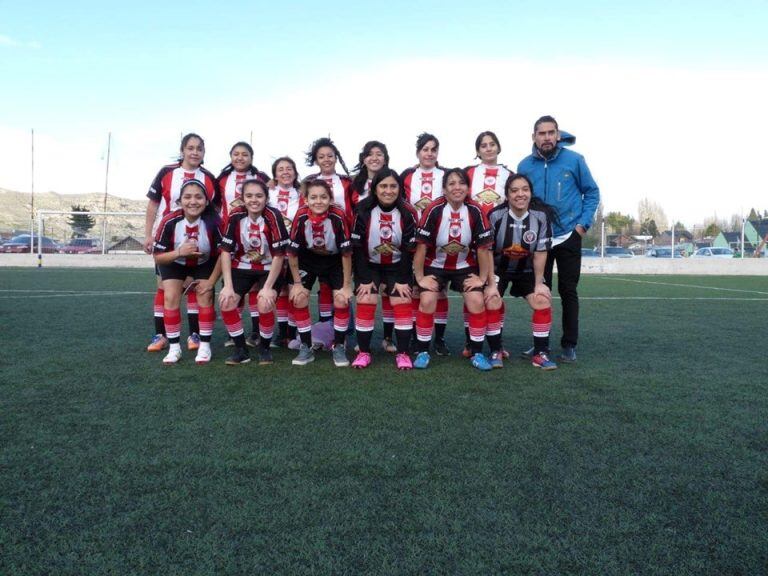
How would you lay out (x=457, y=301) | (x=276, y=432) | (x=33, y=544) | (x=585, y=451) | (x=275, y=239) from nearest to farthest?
(x=33, y=544)
(x=585, y=451)
(x=276, y=432)
(x=275, y=239)
(x=457, y=301)

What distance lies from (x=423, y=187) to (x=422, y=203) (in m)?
0.13

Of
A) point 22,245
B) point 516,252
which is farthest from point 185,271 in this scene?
point 22,245

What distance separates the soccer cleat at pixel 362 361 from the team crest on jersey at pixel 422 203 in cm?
126

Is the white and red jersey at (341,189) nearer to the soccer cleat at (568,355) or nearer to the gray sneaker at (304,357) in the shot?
the gray sneaker at (304,357)

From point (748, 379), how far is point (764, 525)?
2212 millimetres

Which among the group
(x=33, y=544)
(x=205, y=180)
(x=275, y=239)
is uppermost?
(x=205, y=180)

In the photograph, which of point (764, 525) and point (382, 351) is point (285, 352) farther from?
point (764, 525)

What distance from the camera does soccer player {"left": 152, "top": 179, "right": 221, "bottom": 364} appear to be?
4.38 metres

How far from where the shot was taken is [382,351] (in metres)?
4.89

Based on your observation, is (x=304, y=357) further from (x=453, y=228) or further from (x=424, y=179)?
(x=424, y=179)

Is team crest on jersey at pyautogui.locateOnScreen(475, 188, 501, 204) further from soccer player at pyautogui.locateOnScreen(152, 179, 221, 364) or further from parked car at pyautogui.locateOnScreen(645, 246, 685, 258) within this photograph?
parked car at pyautogui.locateOnScreen(645, 246, 685, 258)

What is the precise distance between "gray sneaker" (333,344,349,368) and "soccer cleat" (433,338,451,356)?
33.2 inches

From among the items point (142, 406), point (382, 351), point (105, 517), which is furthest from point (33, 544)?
point (382, 351)

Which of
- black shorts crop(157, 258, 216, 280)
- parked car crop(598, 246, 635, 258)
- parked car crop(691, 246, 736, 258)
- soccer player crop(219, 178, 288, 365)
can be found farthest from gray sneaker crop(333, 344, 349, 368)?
parked car crop(691, 246, 736, 258)
